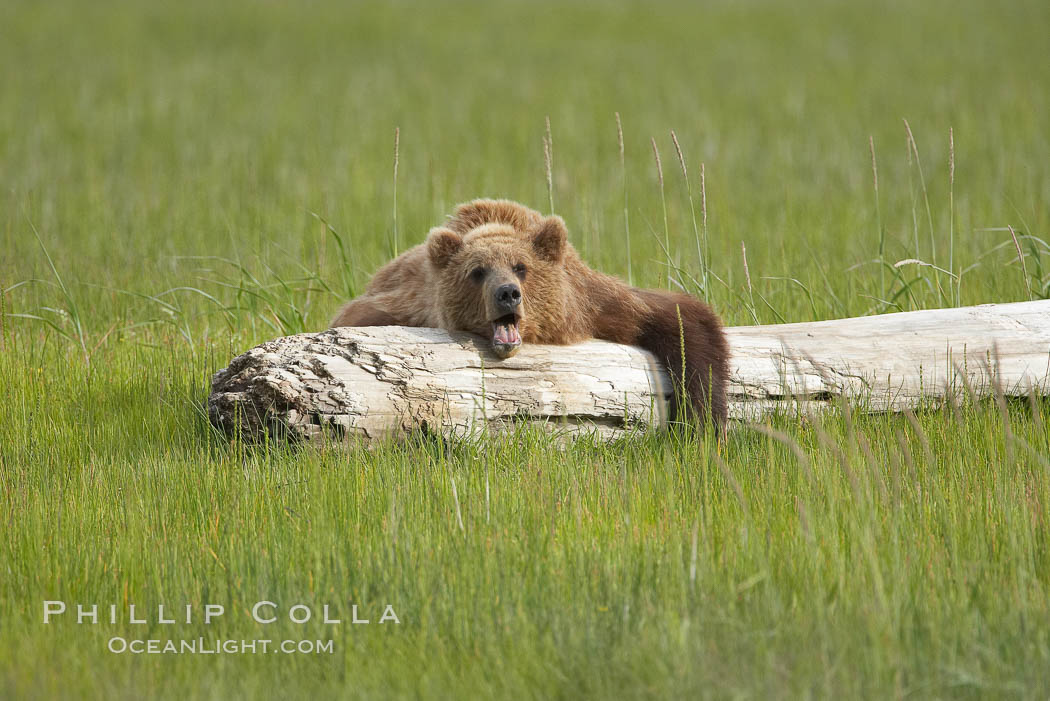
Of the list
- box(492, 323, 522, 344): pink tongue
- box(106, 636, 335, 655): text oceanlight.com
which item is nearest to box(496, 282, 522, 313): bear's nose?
box(492, 323, 522, 344): pink tongue

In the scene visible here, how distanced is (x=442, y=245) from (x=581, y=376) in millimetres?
862

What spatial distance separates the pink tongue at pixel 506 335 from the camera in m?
4.12

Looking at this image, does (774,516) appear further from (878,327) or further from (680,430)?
(878,327)

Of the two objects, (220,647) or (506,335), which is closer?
(220,647)

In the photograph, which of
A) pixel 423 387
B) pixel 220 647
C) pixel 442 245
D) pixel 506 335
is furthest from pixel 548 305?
pixel 220 647

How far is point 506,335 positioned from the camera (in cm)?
414

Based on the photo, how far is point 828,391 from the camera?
443 cm

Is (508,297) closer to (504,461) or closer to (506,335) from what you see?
(506,335)

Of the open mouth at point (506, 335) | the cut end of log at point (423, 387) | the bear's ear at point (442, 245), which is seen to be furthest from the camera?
the bear's ear at point (442, 245)

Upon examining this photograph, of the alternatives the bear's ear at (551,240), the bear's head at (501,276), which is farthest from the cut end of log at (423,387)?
the bear's ear at (551,240)

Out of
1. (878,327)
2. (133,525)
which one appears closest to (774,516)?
(878,327)

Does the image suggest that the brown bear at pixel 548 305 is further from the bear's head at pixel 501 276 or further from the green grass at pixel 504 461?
the green grass at pixel 504 461

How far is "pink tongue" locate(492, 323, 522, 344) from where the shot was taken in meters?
4.12

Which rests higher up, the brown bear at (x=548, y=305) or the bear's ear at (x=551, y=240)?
the bear's ear at (x=551, y=240)
